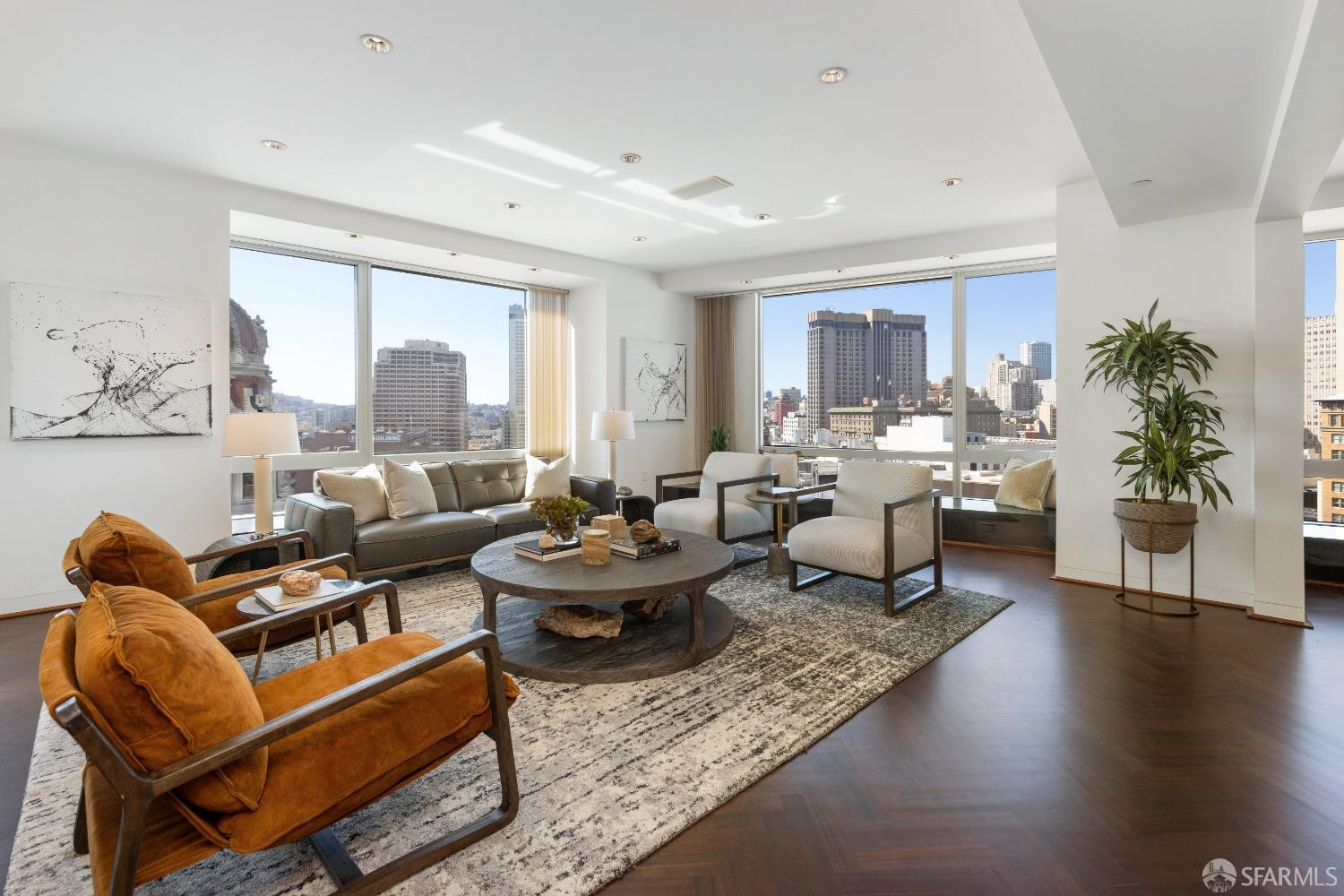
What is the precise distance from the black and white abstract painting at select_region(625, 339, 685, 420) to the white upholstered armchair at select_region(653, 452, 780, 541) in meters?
1.82

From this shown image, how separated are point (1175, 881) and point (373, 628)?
3.55 metres

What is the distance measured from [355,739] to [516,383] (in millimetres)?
5556

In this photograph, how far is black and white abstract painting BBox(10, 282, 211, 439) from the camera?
3842mm

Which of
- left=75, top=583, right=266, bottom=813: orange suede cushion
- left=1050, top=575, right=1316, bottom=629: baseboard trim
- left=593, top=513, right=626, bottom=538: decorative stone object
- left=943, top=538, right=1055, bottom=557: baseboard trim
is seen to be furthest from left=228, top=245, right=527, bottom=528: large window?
left=1050, top=575, right=1316, bottom=629: baseboard trim

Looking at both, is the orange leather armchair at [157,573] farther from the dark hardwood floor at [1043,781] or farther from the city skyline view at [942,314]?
the city skyline view at [942,314]

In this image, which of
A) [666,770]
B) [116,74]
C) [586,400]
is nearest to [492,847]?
[666,770]

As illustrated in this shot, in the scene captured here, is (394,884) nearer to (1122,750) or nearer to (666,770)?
(666,770)

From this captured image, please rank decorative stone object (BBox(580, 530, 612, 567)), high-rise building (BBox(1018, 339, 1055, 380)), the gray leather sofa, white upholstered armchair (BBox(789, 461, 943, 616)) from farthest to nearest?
high-rise building (BBox(1018, 339, 1055, 380))
the gray leather sofa
white upholstered armchair (BBox(789, 461, 943, 616))
decorative stone object (BBox(580, 530, 612, 567))

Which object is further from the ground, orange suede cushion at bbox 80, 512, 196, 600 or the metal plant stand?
orange suede cushion at bbox 80, 512, 196, 600

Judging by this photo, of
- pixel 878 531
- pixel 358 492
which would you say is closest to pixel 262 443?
pixel 358 492

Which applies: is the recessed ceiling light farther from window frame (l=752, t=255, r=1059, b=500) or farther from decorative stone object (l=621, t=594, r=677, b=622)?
window frame (l=752, t=255, r=1059, b=500)

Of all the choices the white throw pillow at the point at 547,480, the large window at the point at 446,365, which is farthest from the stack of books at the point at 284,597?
the large window at the point at 446,365

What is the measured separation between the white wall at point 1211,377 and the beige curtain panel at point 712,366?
3.91 metres

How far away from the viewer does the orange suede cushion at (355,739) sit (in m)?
1.49
